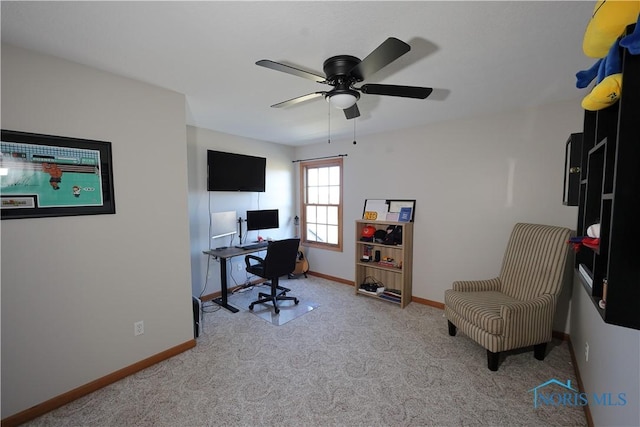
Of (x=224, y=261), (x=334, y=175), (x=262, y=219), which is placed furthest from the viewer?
(x=334, y=175)

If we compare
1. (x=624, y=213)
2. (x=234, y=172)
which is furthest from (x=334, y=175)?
(x=624, y=213)

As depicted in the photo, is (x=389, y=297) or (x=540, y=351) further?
(x=389, y=297)

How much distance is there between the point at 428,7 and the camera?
4.33 feet

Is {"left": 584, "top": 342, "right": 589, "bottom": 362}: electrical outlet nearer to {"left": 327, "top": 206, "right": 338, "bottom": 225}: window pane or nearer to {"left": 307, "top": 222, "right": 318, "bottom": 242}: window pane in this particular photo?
{"left": 327, "top": 206, "right": 338, "bottom": 225}: window pane

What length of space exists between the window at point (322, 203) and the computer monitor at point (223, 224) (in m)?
1.54

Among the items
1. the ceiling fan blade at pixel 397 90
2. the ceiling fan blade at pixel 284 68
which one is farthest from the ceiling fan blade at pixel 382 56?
Result: the ceiling fan blade at pixel 284 68

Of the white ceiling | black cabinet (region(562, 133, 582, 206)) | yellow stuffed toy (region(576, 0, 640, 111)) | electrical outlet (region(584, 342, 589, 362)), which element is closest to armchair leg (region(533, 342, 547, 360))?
electrical outlet (region(584, 342, 589, 362))

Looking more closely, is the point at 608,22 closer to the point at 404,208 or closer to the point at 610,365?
the point at 610,365

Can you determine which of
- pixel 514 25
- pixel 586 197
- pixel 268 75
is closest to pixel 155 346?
pixel 268 75

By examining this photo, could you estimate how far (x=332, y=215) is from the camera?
4.76 m

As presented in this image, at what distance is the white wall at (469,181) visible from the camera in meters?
2.74

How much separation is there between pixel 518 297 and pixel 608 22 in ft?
8.46

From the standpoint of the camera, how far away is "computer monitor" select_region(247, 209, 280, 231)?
4.17 m

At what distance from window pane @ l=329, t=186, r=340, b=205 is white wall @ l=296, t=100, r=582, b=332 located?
1.53 feet
